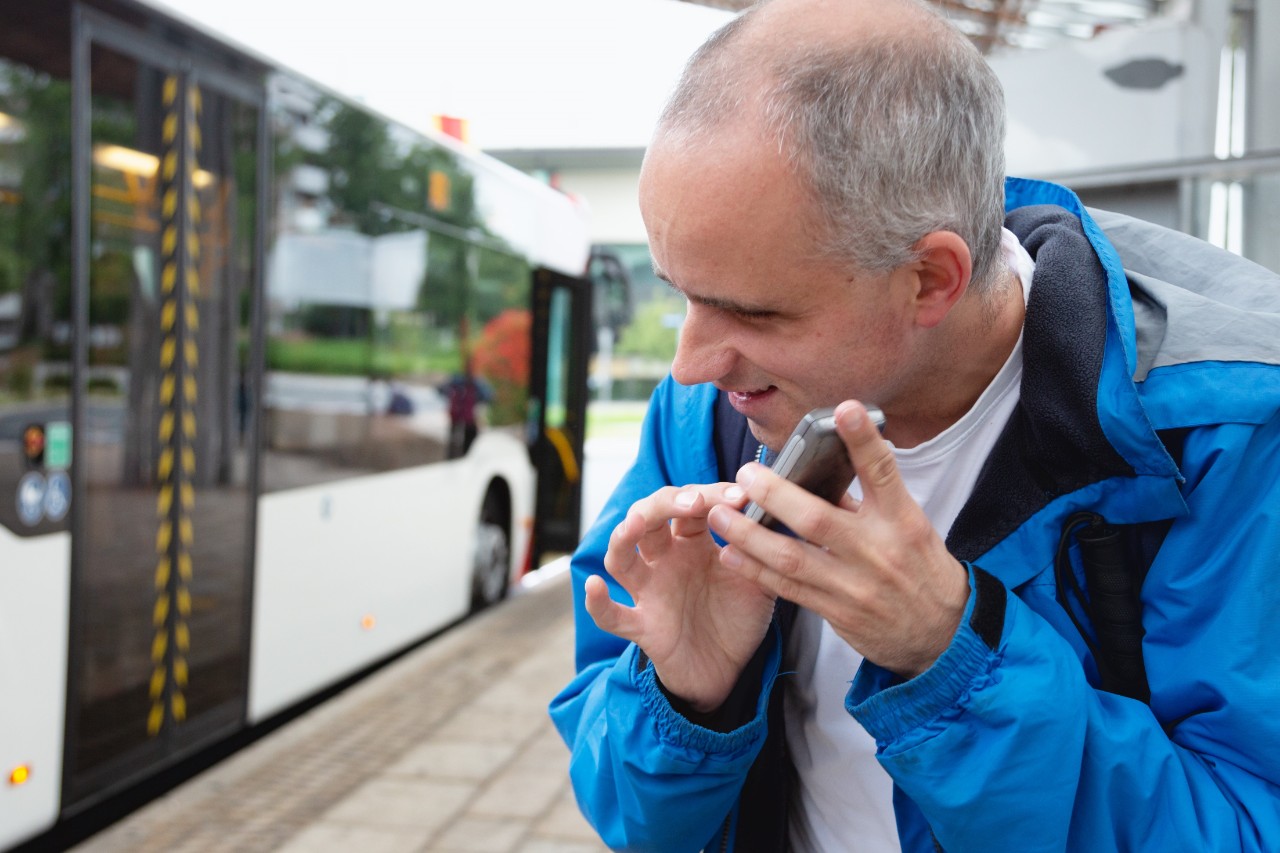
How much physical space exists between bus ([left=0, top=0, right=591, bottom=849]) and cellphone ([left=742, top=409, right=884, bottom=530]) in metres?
3.34

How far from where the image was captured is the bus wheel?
868cm

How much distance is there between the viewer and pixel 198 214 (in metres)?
4.96

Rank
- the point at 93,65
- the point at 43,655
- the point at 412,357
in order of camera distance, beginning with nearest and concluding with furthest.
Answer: the point at 43,655 < the point at 93,65 < the point at 412,357

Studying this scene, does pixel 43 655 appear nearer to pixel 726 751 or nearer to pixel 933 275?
pixel 726 751

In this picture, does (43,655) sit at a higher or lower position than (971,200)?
Result: lower

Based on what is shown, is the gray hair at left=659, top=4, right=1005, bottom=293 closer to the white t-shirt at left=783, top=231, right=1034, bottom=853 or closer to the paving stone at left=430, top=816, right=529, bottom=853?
the white t-shirt at left=783, top=231, right=1034, bottom=853

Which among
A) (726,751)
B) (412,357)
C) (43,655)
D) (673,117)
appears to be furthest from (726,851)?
(412,357)

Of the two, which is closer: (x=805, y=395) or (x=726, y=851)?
(x=805, y=395)

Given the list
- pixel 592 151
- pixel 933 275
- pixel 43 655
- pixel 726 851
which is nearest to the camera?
pixel 933 275

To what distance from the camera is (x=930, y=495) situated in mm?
1562

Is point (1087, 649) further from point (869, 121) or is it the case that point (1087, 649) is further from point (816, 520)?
point (869, 121)

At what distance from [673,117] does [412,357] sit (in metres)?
5.88

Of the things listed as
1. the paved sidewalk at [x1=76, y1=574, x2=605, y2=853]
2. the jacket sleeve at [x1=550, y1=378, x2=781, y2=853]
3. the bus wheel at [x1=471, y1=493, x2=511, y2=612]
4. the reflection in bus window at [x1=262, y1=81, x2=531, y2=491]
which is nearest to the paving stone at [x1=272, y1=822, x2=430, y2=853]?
the paved sidewalk at [x1=76, y1=574, x2=605, y2=853]

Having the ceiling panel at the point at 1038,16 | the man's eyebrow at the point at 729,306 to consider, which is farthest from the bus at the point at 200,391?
the man's eyebrow at the point at 729,306
